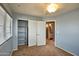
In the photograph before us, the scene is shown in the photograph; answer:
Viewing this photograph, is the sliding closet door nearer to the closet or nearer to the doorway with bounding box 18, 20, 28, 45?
the closet

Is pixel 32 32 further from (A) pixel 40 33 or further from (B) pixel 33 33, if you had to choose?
(A) pixel 40 33

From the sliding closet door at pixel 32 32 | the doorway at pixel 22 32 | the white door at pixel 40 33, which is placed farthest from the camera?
the doorway at pixel 22 32

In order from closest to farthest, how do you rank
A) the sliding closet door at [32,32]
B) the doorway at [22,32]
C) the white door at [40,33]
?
the sliding closet door at [32,32] < the white door at [40,33] < the doorway at [22,32]

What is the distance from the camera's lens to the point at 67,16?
492 centimetres

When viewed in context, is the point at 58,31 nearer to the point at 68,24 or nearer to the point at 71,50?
the point at 68,24

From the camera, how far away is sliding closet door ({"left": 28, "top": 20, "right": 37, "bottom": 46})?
6.14 meters

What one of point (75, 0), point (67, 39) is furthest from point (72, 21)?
point (75, 0)

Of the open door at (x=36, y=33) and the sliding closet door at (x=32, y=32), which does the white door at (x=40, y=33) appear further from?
the sliding closet door at (x=32, y=32)

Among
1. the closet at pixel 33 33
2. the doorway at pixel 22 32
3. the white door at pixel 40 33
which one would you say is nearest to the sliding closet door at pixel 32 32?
the closet at pixel 33 33

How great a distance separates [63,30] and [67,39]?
0.63m

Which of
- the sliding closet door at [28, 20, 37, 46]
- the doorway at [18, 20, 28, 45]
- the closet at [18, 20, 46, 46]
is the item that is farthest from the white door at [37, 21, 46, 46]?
the doorway at [18, 20, 28, 45]

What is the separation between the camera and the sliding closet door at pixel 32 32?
6.14 metres

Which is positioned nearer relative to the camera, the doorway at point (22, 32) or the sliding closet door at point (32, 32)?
the sliding closet door at point (32, 32)

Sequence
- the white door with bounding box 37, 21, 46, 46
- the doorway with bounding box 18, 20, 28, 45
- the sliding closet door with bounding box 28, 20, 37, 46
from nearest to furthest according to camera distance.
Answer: the sliding closet door with bounding box 28, 20, 37, 46 → the white door with bounding box 37, 21, 46, 46 → the doorway with bounding box 18, 20, 28, 45
